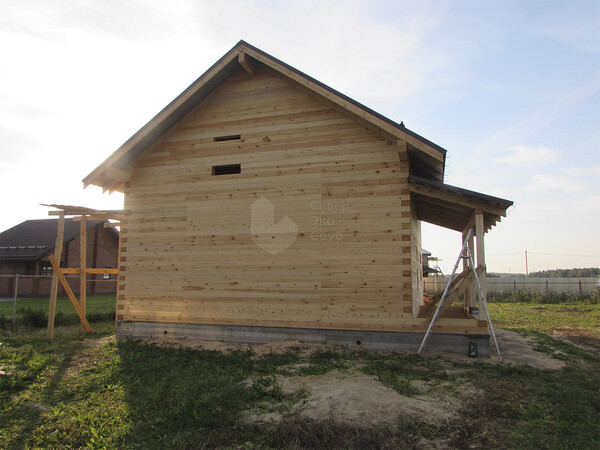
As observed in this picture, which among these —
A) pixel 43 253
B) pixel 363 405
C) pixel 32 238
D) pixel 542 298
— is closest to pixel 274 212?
pixel 363 405

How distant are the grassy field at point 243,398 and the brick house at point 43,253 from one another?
71.3ft

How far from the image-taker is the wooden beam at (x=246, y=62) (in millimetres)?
11578

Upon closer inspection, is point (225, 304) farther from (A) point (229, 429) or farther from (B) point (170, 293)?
(A) point (229, 429)

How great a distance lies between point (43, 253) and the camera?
3075cm

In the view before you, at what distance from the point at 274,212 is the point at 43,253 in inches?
1034

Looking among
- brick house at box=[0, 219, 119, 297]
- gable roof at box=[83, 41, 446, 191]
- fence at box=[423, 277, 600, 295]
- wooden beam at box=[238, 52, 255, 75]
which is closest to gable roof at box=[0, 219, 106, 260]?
brick house at box=[0, 219, 119, 297]

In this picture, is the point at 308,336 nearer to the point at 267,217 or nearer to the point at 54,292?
the point at 267,217

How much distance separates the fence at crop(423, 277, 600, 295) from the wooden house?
77.4 feet

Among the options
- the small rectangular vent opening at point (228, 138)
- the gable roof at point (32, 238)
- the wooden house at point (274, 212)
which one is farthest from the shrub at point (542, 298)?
the gable roof at point (32, 238)

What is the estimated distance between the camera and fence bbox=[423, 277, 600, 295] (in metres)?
32.7

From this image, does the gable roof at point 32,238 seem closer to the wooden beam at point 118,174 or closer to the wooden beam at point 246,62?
the wooden beam at point 118,174

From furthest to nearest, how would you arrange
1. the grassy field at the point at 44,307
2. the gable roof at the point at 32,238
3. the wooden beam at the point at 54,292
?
the gable roof at the point at 32,238
the grassy field at the point at 44,307
the wooden beam at the point at 54,292

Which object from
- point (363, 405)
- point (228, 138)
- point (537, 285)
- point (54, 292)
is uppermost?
point (228, 138)

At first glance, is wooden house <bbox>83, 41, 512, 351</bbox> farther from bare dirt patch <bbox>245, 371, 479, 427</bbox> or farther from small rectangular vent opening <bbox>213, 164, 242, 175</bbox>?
bare dirt patch <bbox>245, 371, 479, 427</bbox>
